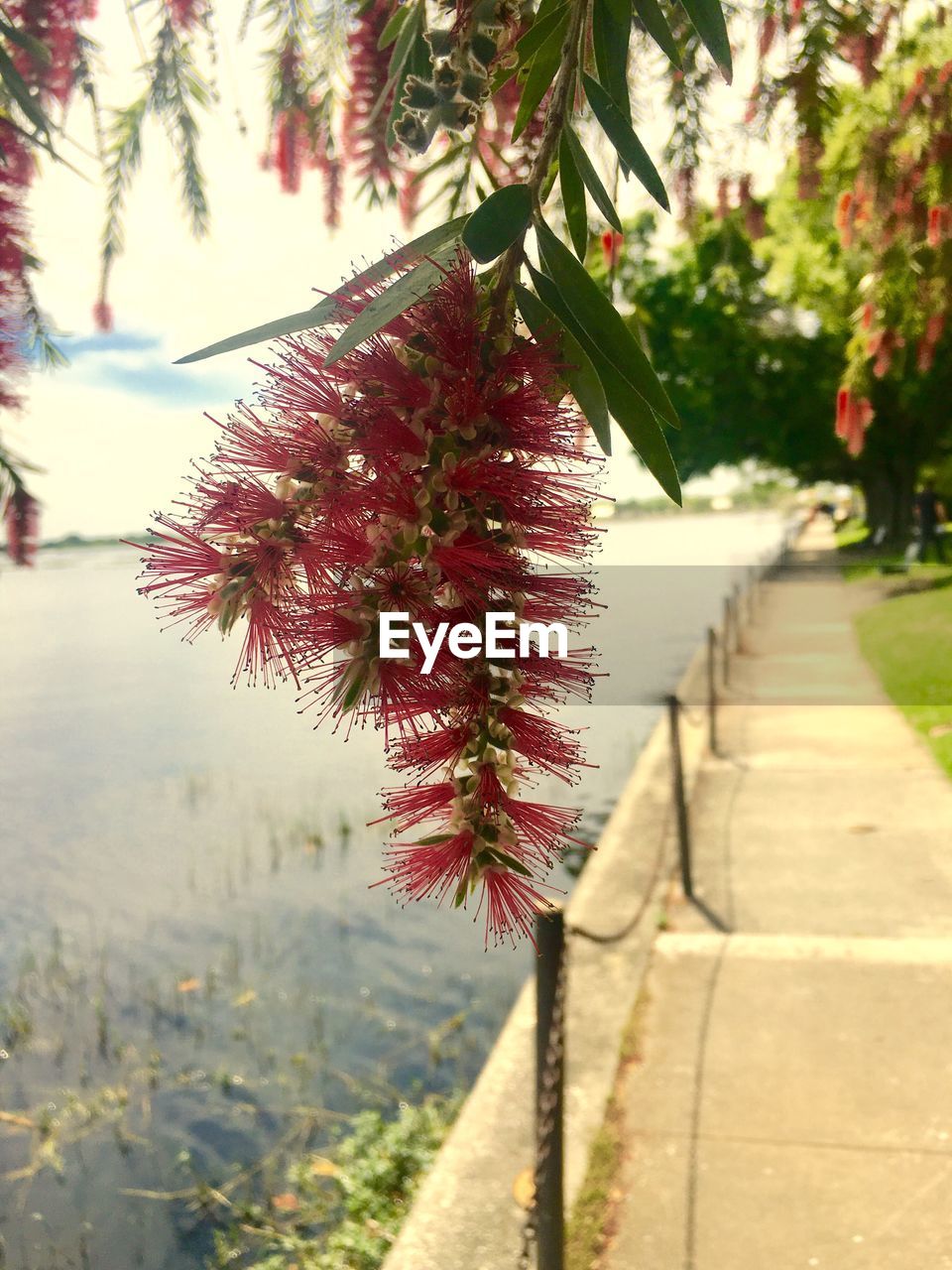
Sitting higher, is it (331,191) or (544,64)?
(331,191)

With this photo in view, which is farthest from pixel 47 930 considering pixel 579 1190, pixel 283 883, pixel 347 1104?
pixel 579 1190

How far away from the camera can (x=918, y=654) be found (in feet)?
37.5

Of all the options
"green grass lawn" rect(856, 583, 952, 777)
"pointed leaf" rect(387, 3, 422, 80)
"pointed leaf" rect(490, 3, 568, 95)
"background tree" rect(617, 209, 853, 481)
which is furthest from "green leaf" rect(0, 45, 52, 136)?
"background tree" rect(617, 209, 853, 481)

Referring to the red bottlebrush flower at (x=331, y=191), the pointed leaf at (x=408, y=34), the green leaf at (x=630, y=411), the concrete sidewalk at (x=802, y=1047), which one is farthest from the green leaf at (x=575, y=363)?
the concrete sidewalk at (x=802, y=1047)

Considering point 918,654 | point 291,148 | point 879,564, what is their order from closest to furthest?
point 291,148
point 918,654
point 879,564

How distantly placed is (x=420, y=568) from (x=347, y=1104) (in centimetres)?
462

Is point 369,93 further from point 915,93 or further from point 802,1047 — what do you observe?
point 802,1047

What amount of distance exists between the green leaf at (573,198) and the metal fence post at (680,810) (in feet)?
15.8

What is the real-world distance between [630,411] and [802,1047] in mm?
3680

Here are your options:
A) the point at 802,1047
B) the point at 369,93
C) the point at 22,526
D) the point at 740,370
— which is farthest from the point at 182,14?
the point at 740,370

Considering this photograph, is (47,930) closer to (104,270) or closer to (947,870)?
(947,870)

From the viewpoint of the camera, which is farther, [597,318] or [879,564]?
[879,564]

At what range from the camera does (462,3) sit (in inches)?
25.6

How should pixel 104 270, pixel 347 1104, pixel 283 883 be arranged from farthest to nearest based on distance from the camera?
pixel 283 883 < pixel 347 1104 < pixel 104 270
